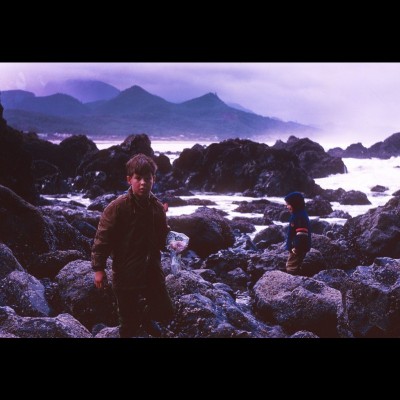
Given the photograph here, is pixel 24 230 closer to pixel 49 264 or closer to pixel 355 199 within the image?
pixel 49 264

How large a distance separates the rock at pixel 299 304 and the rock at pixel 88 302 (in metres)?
1.89

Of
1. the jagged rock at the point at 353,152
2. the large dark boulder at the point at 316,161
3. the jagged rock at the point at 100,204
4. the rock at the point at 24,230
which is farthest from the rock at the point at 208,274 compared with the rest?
the jagged rock at the point at 353,152

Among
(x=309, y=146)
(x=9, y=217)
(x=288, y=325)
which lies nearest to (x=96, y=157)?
(x=309, y=146)

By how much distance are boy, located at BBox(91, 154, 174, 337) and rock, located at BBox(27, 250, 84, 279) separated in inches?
108

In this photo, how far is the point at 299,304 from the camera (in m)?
5.14

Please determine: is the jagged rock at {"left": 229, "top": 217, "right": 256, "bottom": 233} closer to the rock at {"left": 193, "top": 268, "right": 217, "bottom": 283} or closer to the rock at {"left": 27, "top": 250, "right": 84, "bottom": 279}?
the rock at {"left": 193, "top": 268, "right": 217, "bottom": 283}

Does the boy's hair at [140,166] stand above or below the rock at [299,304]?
above

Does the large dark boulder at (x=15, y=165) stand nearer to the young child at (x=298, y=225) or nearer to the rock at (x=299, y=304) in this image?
the young child at (x=298, y=225)

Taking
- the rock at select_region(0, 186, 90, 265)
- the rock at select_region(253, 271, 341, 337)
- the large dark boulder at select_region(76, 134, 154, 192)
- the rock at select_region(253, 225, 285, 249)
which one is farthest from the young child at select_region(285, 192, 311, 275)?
the large dark boulder at select_region(76, 134, 154, 192)

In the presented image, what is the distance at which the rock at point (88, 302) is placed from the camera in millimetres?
4875

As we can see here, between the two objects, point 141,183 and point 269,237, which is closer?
point 141,183

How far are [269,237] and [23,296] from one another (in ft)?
25.4

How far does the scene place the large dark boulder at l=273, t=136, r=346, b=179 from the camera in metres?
29.3

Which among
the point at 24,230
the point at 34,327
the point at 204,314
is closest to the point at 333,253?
the point at 204,314
